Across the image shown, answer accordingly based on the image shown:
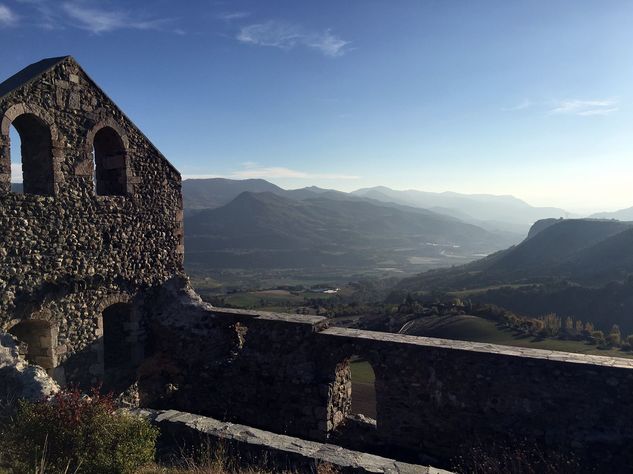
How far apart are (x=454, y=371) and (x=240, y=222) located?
161397mm

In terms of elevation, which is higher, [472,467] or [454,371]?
[454,371]

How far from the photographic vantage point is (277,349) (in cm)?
953

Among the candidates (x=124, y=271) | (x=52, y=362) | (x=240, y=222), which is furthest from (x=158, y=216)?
(x=240, y=222)

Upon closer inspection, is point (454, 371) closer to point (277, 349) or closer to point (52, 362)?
point (277, 349)

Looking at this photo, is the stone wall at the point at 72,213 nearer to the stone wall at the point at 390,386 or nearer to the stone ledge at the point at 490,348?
the stone wall at the point at 390,386

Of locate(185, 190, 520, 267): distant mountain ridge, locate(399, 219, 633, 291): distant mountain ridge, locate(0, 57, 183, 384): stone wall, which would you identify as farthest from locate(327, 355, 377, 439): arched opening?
locate(185, 190, 520, 267): distant mountain ridge

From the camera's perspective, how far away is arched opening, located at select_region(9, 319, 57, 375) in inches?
335

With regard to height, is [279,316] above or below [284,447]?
above

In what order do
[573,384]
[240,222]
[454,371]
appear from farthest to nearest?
[240,222] < [454,371] < [573,384]

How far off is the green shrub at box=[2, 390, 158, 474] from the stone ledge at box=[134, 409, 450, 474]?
5.61 feet

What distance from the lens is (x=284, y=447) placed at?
21.4 feet

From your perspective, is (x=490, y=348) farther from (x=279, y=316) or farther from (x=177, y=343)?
(x=177, y=343)

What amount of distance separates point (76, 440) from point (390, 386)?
5214 millimetres

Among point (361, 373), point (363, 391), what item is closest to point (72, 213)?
point (363, 391)
